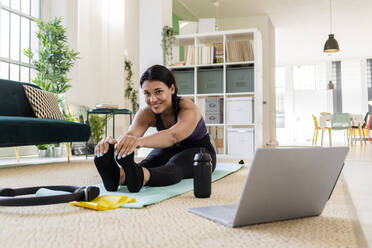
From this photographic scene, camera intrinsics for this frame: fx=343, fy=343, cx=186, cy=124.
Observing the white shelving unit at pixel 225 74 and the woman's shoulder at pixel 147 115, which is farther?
the white shelving unit at pixel 225 74

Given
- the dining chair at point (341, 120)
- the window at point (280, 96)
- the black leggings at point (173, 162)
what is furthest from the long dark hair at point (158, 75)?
the window at point (280, 96)

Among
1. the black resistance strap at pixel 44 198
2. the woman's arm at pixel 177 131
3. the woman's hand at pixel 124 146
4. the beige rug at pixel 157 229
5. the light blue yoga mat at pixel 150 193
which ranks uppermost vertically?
the woman's arm at pixel 177 131

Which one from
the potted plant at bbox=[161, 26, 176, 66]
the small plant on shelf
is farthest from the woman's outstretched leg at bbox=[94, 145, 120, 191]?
the small plant on shelf

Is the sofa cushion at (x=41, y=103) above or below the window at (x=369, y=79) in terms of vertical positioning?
below

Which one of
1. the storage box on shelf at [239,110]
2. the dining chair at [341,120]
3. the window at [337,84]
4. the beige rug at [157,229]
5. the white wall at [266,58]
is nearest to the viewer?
the beige rug at [157,229]

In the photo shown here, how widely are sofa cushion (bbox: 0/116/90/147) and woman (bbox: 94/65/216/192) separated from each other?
116 centimetres

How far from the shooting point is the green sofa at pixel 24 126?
262 centimetres

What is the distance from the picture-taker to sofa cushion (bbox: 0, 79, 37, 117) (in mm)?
3123

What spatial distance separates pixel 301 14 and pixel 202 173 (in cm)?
705

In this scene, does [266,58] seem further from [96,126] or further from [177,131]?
[177,131]

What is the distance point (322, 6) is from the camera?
7031mm

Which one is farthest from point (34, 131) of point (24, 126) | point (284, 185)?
point (284, 185)

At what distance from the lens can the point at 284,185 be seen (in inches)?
38.2

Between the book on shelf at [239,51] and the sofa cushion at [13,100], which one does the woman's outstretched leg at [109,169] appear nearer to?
the sofa cushion at [13,100]
